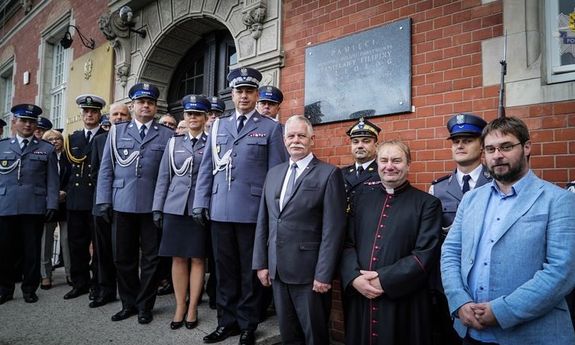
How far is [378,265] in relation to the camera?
94.3 inches

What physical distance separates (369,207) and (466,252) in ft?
2.34

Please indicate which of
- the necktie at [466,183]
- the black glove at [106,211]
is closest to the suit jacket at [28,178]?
the black glove at [106,211]

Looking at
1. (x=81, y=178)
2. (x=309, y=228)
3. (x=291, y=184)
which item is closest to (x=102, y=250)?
(x=81, y=178)

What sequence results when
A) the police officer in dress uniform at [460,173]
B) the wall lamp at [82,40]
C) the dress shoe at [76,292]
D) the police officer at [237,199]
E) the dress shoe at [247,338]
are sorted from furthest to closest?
1. the wall lamp at [82,40]
2. the dress shoe at [76,292]
3. the police officer at [237,199]
4. the dress shoe at [247,338]
5. the police officer in dress uniform at [460,173]

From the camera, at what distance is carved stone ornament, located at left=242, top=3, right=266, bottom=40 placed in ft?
14.6

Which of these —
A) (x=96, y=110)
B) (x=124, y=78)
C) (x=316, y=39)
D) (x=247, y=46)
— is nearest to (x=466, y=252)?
(x=316, y=39)

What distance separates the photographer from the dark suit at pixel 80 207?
174 inches

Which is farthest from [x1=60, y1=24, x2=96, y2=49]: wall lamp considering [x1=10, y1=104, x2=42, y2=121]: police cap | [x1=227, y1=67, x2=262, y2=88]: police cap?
[x1=227, y1=67, x2=262, y2=88]: police cap

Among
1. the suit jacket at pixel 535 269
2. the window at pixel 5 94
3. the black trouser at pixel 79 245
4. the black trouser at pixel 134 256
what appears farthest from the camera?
the window at pixel 5 94

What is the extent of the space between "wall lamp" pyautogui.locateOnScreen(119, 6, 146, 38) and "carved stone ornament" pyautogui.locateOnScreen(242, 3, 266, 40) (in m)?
2.70

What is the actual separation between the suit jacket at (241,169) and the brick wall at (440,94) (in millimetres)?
858

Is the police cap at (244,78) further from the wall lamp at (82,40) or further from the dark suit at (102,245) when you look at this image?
the wall lamp at (82,40)

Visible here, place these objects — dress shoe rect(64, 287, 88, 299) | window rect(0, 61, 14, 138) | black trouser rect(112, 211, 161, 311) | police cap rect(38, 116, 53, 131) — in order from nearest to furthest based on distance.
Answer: black trouser rect(112, 211, 161, 311) → dress shoe rect(64, 287, 88, 299) → police cap rect(38, 116, 53, 131) → window rect(0, 61, 14, 138)

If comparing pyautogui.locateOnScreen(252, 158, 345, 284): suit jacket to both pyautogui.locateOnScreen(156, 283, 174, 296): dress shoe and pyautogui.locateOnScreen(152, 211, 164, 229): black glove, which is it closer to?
pyautogui.locateOnScreen(152, 211, 164, 229): black glove
